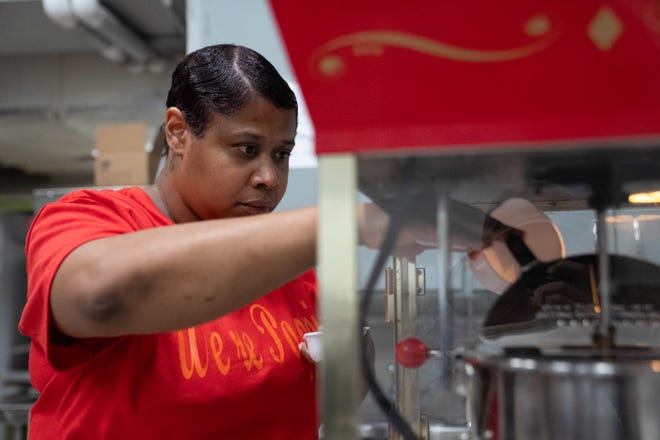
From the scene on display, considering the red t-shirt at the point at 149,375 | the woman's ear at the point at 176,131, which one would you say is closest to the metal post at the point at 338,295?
the red t-shirt at the point at 149,375

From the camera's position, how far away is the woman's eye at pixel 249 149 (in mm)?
998

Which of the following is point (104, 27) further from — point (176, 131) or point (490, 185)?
point (490, 185)

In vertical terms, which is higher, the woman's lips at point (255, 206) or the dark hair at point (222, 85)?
the dark hair at point (222, 85)

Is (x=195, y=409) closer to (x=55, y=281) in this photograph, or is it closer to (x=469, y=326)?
(x=55, y=281)

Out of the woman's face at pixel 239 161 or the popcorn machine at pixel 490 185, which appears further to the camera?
the woman's face at pixel 239 161

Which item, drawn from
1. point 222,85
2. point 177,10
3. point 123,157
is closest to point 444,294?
point 222,85

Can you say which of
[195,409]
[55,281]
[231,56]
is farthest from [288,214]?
[231,56]

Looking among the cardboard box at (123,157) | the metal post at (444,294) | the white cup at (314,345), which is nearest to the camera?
the metal post at (444,294)

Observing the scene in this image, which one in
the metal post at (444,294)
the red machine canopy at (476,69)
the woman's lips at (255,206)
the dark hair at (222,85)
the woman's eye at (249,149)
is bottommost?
the metal post at (444,294)

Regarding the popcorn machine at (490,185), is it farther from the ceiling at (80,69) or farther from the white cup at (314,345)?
the ceiling at (80,69)

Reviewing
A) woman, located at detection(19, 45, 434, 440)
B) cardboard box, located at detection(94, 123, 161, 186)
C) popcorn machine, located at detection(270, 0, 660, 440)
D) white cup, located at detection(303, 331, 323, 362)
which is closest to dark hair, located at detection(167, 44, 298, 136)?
woman, located at detection(19, 45, 434, 440)

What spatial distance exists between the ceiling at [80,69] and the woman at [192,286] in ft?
6.04

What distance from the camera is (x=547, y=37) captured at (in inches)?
19.4

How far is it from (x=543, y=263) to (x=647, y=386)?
0.17m
